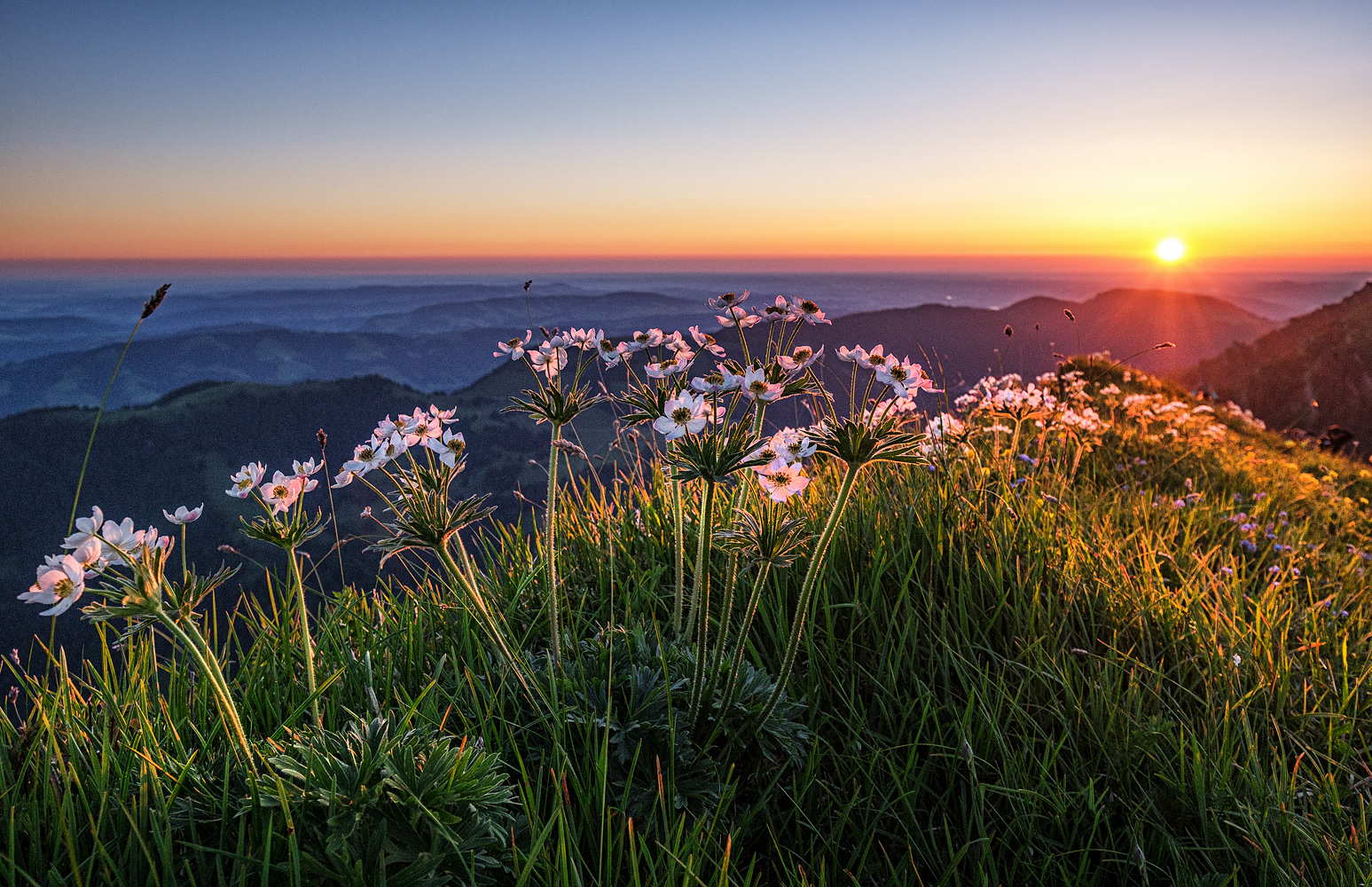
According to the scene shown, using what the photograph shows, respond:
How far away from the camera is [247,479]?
2451mm

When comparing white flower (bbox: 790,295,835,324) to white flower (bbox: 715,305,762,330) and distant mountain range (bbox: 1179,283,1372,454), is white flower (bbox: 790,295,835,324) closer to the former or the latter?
white flower (bbox: 715,305,762,330)

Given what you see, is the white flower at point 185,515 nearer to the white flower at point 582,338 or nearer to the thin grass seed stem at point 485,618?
the thin grass seed stem at point 485,618

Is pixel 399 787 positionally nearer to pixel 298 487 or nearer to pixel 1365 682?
pixel 298 487

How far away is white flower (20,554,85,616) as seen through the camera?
1.66 metres

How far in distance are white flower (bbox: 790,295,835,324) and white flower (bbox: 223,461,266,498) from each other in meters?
2.03

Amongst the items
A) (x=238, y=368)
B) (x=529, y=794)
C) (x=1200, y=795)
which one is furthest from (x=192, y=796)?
(x=238, y=368)

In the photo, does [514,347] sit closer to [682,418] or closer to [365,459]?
[365,459]

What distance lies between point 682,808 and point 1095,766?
1767 mm

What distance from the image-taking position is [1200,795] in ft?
8.68

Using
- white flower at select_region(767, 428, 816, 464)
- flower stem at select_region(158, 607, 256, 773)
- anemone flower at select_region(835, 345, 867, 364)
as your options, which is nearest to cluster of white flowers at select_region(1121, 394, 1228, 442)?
anemone flower at select_region(835, 345, 867, 364)

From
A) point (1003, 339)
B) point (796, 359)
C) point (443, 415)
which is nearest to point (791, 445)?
point (796, 359)

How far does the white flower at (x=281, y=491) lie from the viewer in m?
2.29

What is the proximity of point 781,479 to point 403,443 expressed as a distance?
4.27 ft

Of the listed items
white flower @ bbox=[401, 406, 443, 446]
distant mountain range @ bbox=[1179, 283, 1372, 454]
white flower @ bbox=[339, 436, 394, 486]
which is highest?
white flower @ bbox=[401, 406, 443, 446]
